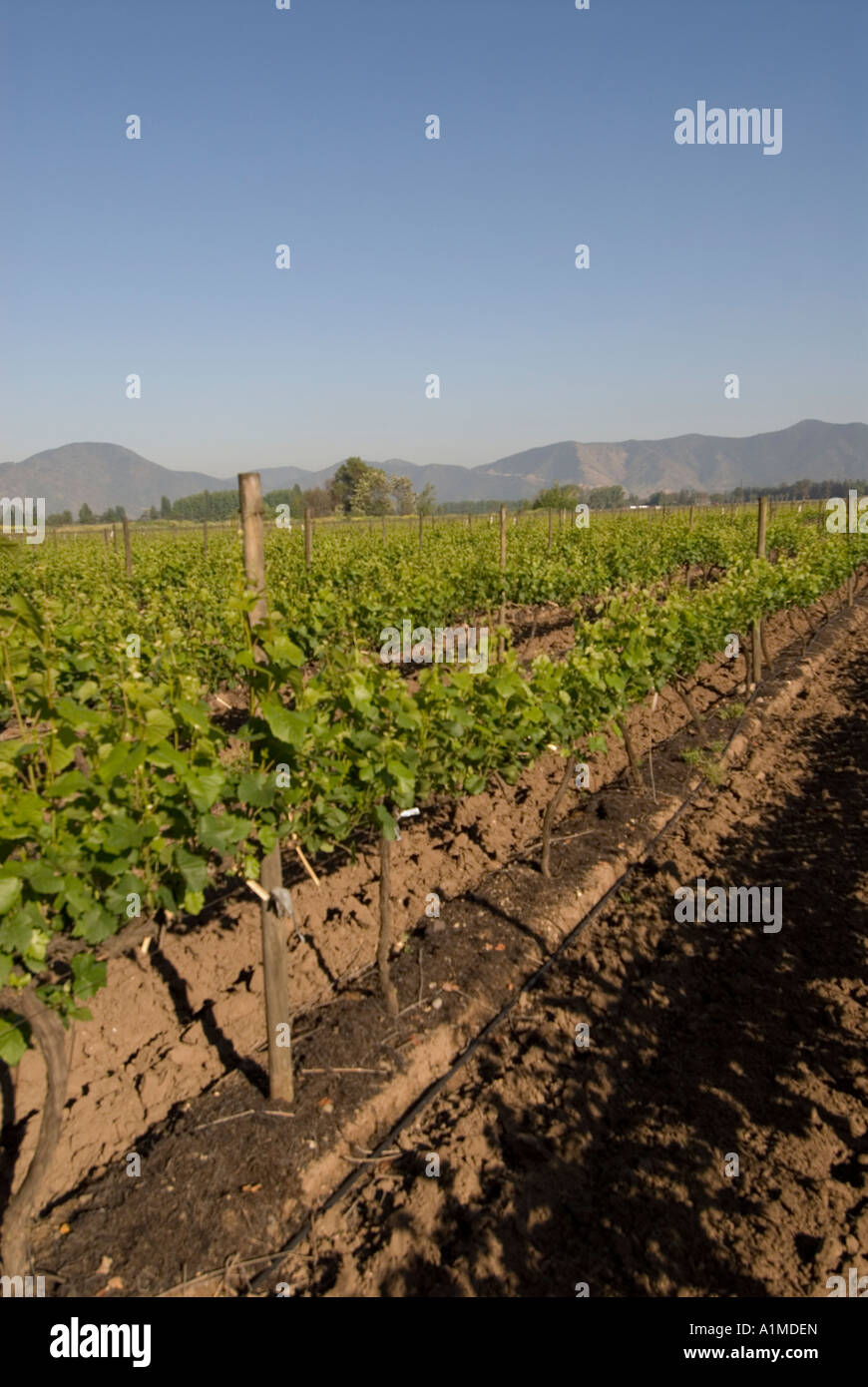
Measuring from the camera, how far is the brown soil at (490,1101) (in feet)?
10.0

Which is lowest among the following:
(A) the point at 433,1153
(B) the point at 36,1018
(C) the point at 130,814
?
(A) the point at 433,1153

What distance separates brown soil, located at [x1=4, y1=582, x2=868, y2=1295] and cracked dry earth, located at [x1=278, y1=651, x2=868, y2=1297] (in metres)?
0.01

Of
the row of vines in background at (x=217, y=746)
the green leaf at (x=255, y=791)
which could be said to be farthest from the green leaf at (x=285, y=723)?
the green leaf at (x=255, y=791)

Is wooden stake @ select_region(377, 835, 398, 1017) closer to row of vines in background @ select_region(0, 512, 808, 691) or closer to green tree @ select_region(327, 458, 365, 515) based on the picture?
row of vines in background @ select_region(0, 512, 808, 691)

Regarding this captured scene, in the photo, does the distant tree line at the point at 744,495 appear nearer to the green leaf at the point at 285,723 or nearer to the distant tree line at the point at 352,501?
the distant tree line at the point at 352,501

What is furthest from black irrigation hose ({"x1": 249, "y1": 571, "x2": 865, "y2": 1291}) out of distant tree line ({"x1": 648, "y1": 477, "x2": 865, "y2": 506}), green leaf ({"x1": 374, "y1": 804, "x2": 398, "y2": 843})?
distant tree line ({"x1": 648, "y1": 477, "x2": 865, "y2": 506})

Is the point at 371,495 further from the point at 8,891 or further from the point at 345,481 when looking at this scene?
the point at 8,891
